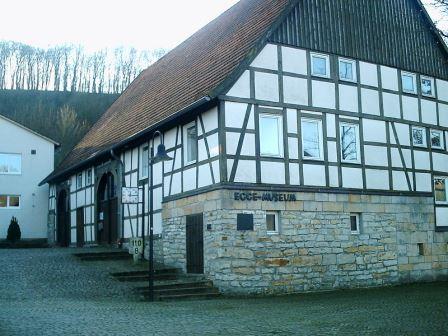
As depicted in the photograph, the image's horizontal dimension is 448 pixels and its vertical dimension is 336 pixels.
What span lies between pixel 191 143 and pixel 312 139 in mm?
3563

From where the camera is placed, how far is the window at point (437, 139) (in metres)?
21.0

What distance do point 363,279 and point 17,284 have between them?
9721 millimetres

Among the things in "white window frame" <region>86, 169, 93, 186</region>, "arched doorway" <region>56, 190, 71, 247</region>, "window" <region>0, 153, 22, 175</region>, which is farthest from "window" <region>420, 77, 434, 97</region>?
"window" <region>0, 153, 22, 175</region>

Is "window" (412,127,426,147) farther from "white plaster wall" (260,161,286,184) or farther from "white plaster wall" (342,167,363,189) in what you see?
"white plaster wall" (260,161,286,184)

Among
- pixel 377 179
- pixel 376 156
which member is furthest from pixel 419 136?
pixel 377 179

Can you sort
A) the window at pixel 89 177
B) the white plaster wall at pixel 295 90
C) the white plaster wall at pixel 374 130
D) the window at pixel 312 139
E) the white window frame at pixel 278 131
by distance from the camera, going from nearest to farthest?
the white window frame at pixel 278 131 → the white plaster wall at pixel 295 90 → the window at pixel 312 139 → the white plaster wall at pixel 374 130 → the window at pixel 89 177

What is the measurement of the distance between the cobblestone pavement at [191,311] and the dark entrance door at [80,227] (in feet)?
29.0

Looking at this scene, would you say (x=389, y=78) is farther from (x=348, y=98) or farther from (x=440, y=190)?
(x=440, y=190)

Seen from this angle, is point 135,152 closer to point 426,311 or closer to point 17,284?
point 17,284

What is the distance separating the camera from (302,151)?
17.3 metres

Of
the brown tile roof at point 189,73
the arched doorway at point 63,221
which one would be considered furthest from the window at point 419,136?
the arched doorway at point 63,221

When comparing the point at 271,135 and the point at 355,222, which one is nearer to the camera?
the point at 271,135

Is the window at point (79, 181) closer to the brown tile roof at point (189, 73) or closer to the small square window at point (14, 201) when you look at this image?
the brown tile roof at point (189, 73)

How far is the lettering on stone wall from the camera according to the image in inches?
626
